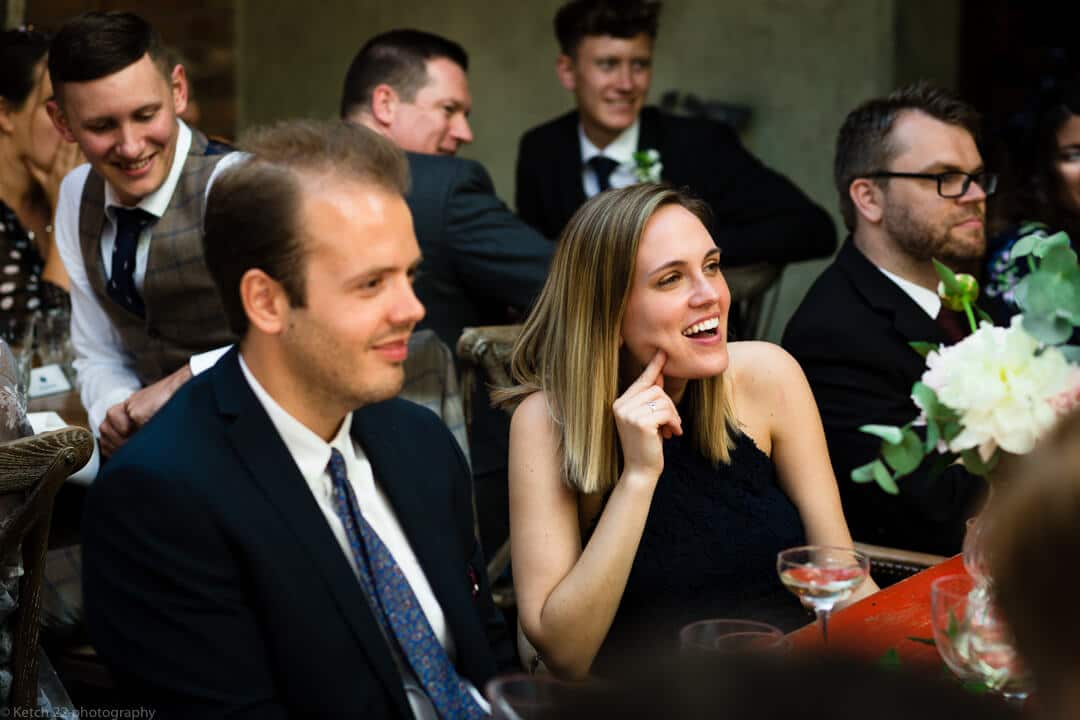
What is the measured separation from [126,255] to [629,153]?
208 cm

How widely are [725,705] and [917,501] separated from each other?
244cm

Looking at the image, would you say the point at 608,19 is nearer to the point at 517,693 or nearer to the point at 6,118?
the point at 6,118

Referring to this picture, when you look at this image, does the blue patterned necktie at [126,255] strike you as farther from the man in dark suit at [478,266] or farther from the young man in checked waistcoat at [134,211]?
the man in dark suit at [478,266]

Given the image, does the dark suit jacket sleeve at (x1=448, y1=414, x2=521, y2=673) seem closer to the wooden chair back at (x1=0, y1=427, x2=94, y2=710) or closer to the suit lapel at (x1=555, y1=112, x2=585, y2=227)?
the wooden chair back at (x1=0, y1=427, x2=94, y2=710)

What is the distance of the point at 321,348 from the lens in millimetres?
1754

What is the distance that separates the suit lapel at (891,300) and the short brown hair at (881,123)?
256mm

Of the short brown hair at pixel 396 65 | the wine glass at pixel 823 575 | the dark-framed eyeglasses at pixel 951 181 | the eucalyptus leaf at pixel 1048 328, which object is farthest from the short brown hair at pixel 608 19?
the eucalyptus leaf at pixel 1048 328

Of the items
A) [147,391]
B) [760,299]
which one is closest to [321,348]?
[147,391]

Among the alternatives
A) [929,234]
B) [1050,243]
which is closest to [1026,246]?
[1050,243]

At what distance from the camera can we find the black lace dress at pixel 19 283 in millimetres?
3674

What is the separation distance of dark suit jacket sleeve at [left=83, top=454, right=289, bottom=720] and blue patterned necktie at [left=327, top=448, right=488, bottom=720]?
7.6 inches

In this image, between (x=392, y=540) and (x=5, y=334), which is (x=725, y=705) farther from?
(x=5, y=334)

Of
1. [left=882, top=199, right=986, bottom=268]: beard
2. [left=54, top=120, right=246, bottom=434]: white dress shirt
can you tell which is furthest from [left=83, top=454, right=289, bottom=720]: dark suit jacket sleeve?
[left=882, top=199, right=986, bottom=268]: beard

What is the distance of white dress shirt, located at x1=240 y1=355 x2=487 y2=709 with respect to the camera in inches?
70.6
